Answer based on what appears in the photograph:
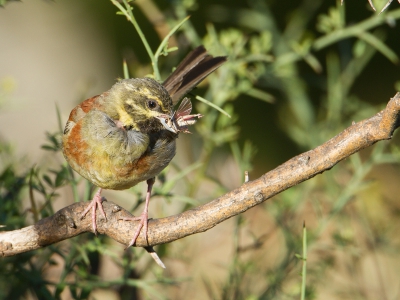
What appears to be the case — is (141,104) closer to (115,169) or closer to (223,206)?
(115,169)

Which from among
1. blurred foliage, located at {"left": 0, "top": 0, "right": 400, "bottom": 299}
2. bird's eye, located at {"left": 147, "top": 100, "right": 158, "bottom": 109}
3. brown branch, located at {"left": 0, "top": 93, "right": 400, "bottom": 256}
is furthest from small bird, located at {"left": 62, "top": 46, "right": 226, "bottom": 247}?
brown branch, located at {"left": 0, "top": 93, "right": 400, "bottom": 256}

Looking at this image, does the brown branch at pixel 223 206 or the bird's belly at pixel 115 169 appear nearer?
the brown branch at pixel 223 206

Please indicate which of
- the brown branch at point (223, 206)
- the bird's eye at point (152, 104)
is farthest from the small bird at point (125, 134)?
the brown branch at point (223, 206)

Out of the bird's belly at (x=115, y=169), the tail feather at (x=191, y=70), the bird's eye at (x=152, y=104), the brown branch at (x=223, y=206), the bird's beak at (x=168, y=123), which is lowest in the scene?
the brown branch at (x=223, y=206)

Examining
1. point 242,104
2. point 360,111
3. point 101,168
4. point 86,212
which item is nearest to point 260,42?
point 360,111

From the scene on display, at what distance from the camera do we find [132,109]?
3.34 metres

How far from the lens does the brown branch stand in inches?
95.0

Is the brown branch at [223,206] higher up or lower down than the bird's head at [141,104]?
lower down

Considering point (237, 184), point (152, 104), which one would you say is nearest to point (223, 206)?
point (152, 104)

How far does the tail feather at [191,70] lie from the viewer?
3611 mm

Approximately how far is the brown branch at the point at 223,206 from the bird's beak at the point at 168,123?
0.51 meters

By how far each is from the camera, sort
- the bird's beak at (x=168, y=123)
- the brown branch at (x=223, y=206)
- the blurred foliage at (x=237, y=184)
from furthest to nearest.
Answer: the blurred foliage at (x=237, y=184) → the bird's beak at (x=168, y=123) → the brown branch at (x=223, y=206)

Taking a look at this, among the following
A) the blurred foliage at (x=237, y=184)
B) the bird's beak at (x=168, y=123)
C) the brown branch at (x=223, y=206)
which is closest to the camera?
the brown branch at (x=223, y=206)

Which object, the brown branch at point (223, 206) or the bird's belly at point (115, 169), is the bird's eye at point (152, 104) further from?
the brown branch at point (223, 206)
